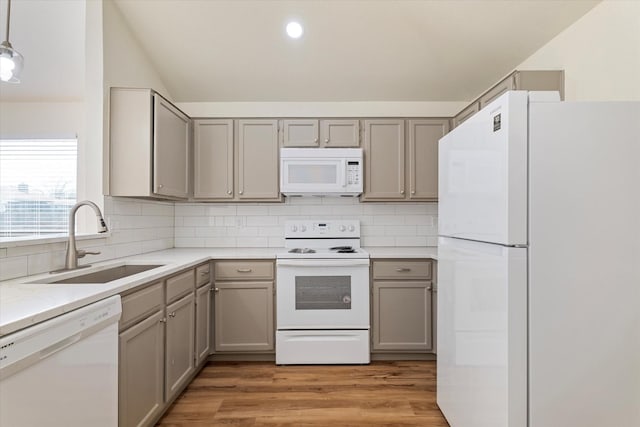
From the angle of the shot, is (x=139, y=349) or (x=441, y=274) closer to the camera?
(x=139, y=349)

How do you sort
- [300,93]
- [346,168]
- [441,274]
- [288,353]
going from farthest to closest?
[300,93], [346,168], [288,353], [441,274]

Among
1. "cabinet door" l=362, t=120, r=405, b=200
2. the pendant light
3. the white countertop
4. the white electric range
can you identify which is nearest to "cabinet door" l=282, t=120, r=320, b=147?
"cabinet door" l=362, t=120, r=405, b=200

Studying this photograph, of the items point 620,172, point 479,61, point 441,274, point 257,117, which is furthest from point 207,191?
point 620,172

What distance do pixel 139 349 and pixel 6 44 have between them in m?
1.65

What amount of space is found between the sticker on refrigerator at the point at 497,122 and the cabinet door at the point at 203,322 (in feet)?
7.27

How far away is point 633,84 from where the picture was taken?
1.84 m

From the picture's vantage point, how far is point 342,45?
9.77 feet

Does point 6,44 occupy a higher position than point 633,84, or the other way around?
point 6,44

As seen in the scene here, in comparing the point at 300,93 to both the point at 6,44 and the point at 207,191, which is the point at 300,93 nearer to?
the point at 207,191

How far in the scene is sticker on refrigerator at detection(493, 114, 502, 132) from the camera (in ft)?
4.50

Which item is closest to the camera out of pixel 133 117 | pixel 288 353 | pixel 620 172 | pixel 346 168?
pixel 620 172

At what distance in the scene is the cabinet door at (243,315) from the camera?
296 cm

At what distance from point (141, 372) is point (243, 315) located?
46.4 inches

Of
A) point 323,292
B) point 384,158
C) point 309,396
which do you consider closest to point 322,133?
point 384,158
